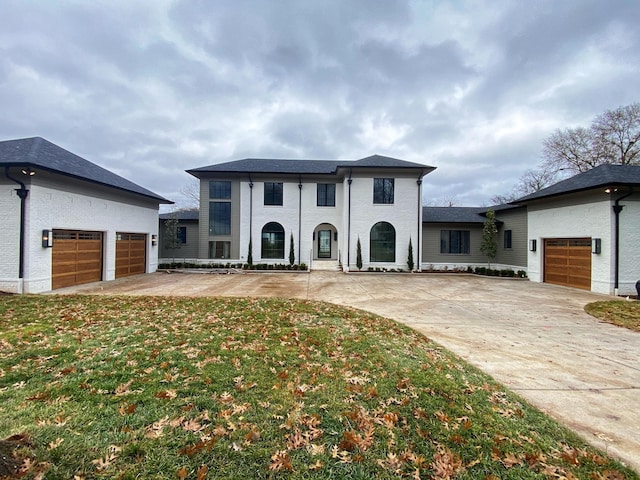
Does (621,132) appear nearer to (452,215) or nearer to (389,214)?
(452,215)

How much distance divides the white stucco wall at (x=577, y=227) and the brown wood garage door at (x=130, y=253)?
21.2 m

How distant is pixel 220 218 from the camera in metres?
19.3

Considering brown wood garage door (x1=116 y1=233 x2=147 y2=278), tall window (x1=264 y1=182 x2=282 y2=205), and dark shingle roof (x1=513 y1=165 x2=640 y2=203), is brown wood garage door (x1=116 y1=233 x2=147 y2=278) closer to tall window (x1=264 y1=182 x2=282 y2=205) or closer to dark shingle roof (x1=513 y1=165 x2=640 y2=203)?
tall window (x1=264 y1=182 x2=282 y2=205)

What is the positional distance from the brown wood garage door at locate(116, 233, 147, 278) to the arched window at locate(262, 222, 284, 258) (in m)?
7.08

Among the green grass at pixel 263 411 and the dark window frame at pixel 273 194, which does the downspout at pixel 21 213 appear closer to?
the green grass at pixel 263 411

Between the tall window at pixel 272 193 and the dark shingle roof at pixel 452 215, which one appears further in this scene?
the tall window at pixel 272 193

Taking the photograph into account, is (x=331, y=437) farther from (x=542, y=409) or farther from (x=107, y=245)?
(x=107, y=245)

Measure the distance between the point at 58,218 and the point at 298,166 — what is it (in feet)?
45.1

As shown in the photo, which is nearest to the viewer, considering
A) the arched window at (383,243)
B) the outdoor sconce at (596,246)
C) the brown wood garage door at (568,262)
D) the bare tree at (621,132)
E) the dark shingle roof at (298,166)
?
the outdoor sconce at (596,246)

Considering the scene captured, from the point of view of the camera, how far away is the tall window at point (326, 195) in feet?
64.2

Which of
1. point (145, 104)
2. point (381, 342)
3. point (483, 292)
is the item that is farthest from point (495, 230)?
point (145, 104)

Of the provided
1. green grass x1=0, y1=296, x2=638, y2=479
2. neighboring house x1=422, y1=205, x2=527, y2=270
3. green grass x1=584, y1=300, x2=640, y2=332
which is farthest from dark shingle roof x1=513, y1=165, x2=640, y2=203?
green grass x1=0, y1=296, x2=638, y2=479

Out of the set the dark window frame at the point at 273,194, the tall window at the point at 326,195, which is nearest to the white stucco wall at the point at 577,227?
the tall window at the point at 326,195

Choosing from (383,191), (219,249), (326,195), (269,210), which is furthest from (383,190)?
(219,249)
